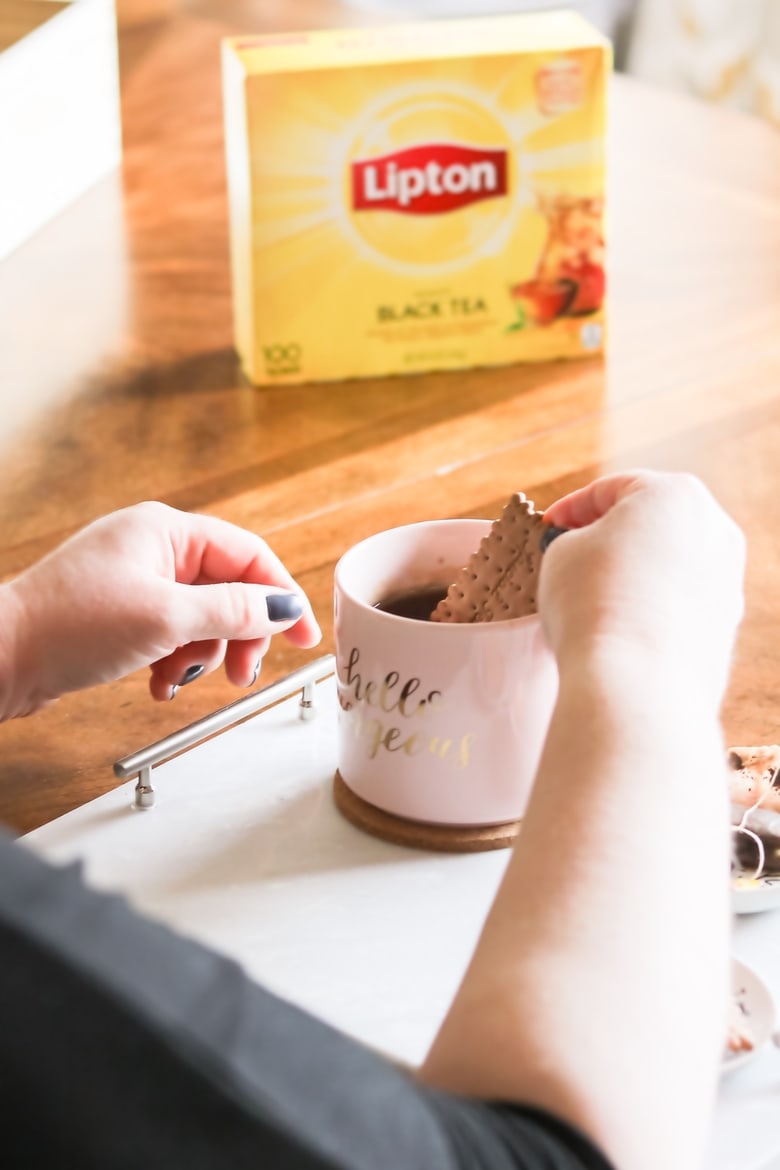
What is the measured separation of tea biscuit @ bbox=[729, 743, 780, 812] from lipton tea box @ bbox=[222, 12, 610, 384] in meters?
0.65

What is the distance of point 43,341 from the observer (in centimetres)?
130

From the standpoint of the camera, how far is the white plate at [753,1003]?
1.71 ft

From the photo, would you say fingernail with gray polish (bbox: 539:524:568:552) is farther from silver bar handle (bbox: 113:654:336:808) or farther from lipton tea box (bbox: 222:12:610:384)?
lipton tea box (bbox: 222:12:610:384)

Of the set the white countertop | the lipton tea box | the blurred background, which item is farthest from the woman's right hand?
the blurred background

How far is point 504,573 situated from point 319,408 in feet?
1.94

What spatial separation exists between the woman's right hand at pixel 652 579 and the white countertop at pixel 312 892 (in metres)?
0.13

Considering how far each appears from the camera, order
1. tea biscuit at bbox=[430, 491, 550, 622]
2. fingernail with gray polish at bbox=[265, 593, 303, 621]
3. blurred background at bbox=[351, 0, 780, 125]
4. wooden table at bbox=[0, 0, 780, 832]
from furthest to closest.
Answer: blurred background at bbox=[351, 0, 780, 125], wooden table at bbox=[0, 0, 780, 832], fingernail with gray polish at bbox=[265, 593, 303, 621], tea biscuit at bbox=[430, 491, 550, 622]

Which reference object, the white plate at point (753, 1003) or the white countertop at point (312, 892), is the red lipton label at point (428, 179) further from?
the white plate at point (753, 1003)

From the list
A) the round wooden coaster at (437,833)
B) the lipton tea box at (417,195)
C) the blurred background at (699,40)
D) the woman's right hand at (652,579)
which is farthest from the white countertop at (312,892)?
the blurred background at (699,40)

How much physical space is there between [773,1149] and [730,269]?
1039mm

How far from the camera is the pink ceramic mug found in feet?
1.94

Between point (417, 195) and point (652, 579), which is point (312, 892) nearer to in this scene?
point (652, 579)

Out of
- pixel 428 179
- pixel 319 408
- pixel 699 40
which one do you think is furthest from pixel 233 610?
pixel 699 40

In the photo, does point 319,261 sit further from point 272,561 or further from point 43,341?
point 272,561
